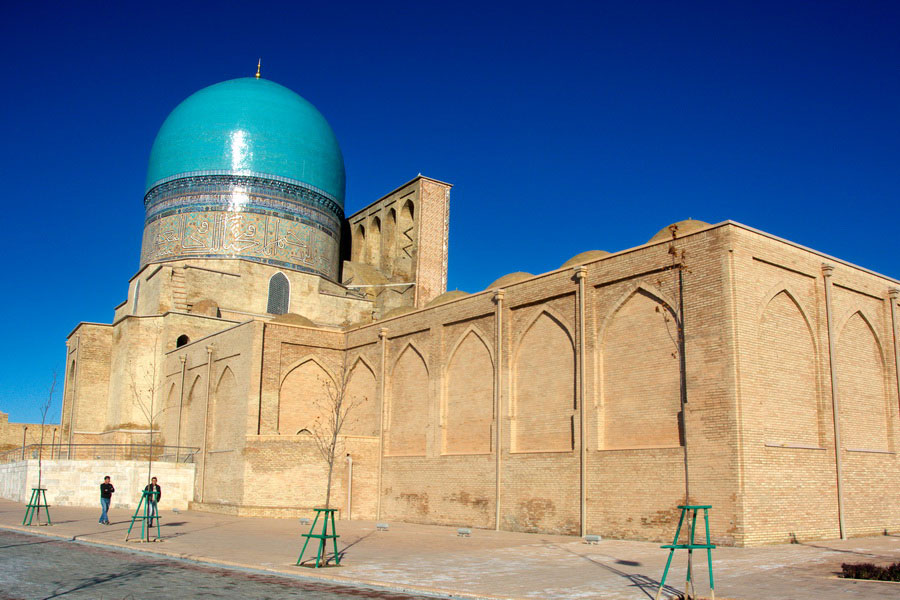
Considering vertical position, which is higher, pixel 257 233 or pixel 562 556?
A: pixel 257 233

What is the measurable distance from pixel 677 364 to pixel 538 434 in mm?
4077

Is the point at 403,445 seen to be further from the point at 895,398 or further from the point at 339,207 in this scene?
the point at 339,207

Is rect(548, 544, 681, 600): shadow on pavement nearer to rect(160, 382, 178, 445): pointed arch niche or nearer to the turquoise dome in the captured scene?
rect(160, 382, 178, 445): pointed arch niche

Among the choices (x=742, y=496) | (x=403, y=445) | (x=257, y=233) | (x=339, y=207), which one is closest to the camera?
(x=742, y=496)

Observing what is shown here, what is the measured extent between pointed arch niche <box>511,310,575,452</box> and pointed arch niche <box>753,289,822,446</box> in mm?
4104

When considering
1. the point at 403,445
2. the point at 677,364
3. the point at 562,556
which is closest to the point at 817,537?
the point at 677,364

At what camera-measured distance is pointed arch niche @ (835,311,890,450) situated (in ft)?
53.8

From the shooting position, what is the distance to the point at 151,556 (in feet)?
38.7

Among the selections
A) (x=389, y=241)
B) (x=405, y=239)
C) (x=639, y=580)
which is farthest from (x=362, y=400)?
(x=639, y=580)

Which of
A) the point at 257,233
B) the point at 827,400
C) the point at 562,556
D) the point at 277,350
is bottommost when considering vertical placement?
the point at 562,556

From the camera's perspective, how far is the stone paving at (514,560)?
8664mm

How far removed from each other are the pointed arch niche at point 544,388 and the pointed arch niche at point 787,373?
4.10 m

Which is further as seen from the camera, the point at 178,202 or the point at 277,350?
the point at 178,202

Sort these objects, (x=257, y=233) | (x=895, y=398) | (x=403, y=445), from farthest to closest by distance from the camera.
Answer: (x=257, y=233) < (x=403, y=445) < (x=895, y=398)
